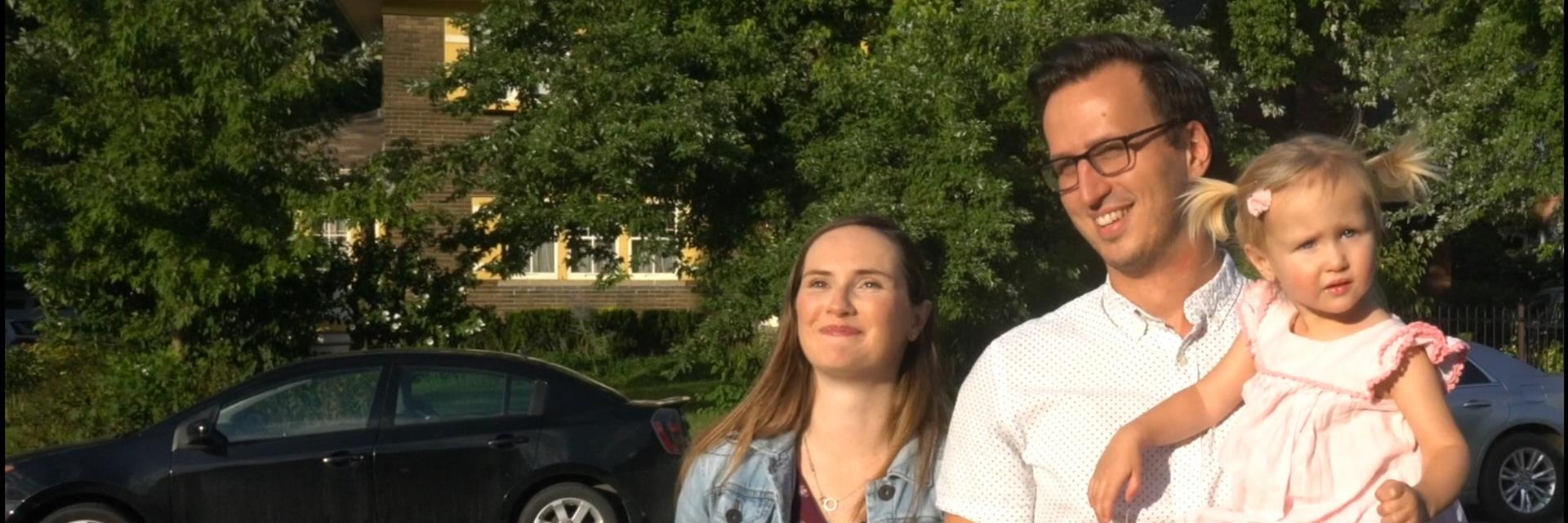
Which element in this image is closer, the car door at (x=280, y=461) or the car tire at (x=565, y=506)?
the car door at (x=280, y=461)

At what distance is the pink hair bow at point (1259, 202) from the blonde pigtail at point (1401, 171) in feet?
0.65

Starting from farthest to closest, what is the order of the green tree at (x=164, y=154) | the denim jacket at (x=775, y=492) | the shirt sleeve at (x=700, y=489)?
the green tree at (x=164, y=154) → the shirt sleeve at (x=700, y=489) → the denim jacket at (x=775, y=492)

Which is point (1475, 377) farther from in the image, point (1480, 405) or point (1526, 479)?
point (1526, 479)

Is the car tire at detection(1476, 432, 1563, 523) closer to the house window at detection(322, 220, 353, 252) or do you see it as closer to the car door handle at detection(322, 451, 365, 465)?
the car door handle at detection(322, 451, 365, 465)

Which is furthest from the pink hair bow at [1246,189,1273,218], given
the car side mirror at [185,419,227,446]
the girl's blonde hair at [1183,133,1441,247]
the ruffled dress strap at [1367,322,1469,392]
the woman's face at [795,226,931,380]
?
the car side mirror at [185,419,227,446]

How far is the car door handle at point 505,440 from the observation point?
400 inches

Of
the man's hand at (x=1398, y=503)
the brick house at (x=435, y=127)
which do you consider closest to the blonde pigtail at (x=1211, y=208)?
the man's hand at (x=1398, y=503)

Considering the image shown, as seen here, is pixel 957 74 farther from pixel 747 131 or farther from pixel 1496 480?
pixel 1496 480

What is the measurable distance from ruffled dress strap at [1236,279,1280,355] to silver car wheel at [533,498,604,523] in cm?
786

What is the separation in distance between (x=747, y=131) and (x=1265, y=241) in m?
11.9

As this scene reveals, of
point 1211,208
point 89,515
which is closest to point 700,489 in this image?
point 1211,208

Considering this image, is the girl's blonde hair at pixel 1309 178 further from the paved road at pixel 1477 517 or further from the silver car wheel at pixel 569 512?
the paved road at pixel 1477 517

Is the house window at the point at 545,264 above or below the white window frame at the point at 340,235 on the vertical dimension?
below

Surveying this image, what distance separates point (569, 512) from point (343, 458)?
1.46 m
